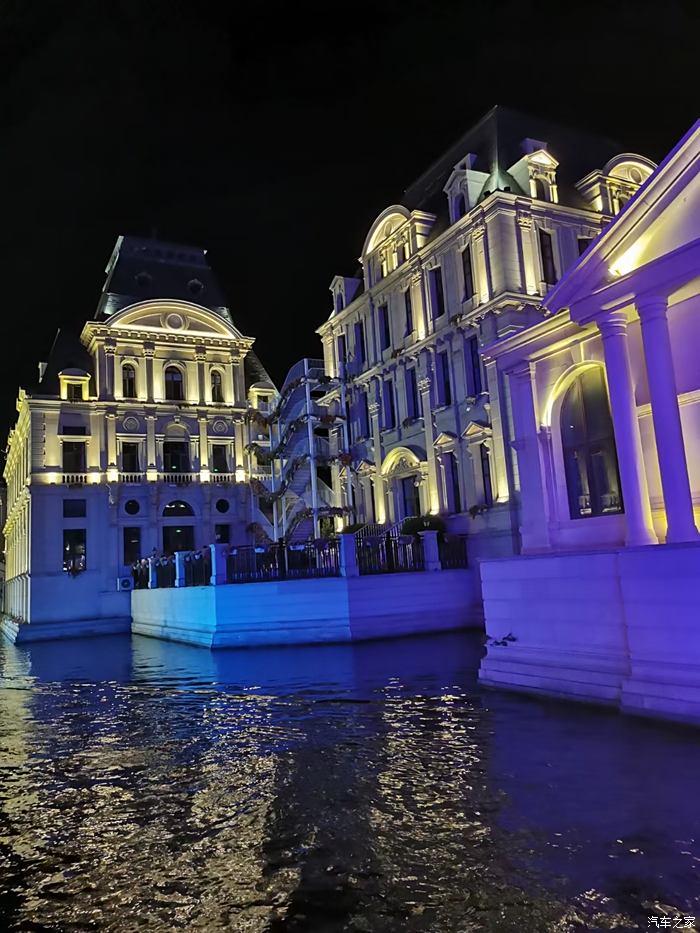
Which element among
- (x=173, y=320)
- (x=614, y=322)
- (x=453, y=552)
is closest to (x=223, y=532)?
(x=173, y=320)

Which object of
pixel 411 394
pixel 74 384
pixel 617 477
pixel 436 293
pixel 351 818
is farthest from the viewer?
pixel 74 384

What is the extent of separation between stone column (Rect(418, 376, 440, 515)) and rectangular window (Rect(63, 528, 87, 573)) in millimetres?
21906

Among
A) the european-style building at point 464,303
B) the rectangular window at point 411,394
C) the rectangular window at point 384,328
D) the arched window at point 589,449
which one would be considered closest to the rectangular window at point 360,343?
the european-style building at point 464,303

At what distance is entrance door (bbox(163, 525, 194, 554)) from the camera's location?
41125 millimetres

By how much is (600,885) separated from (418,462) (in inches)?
960

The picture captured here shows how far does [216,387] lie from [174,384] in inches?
108

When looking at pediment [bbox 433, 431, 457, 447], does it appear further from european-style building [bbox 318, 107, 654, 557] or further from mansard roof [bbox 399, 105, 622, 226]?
mansard roof [bbox 399, 105, 622, 226]

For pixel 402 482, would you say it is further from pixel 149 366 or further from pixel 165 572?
pixel 149 366

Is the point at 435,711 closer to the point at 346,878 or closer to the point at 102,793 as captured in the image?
the point at 102,793

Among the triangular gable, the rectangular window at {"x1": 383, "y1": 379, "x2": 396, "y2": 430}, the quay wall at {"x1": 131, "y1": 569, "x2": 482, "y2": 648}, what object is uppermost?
the rectangular window at {"x1": 383, "y1": 379, "x2": 396, "y2": 430}

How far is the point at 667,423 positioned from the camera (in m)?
9.63

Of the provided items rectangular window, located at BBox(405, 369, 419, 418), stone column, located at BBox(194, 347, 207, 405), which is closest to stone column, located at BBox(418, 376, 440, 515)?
rectangular window, located at BBox(405, 369, 419, 418)

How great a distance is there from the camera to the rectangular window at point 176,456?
42281 millimetres

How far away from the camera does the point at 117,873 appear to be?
16.8 ft
